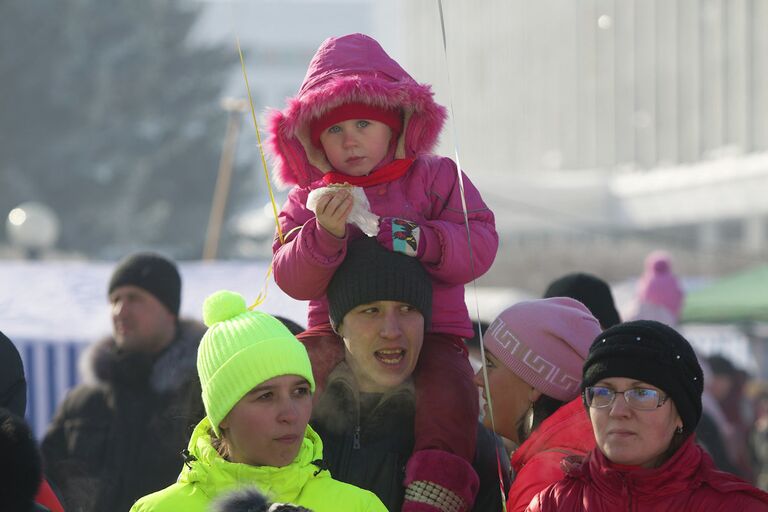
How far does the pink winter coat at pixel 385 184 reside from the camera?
3.49 meters

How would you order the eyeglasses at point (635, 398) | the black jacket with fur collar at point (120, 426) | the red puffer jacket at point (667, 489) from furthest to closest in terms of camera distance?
the black jacket with fur collar at point (120, 426), the eyeglasses at point (635, 398), the red puffer jacket at point (667, 489)

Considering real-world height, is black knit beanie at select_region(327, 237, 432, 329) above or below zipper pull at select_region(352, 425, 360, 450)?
above

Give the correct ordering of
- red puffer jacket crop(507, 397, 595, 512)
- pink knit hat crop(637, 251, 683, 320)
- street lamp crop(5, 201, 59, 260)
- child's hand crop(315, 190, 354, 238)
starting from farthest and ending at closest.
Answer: street lamp crop(5, 201, 59, 260)
pink knit hat crop(637, 251, 683, 320)
child's hand crop(315, 190, 354, 238)
red puffer jacket crop(507, 397, 595, 512)

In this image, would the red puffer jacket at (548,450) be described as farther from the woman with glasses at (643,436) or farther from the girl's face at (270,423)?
the girl's face at (270,423)

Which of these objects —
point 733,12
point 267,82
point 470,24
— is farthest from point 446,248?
point 267,82

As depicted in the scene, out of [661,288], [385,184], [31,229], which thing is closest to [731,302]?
[661,288]

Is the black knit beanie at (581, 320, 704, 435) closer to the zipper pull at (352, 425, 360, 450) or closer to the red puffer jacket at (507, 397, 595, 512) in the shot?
the red puffer jacket at (507, 397, 595, 512)

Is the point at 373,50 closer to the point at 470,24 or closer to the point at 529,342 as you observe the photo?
the point at 529,342

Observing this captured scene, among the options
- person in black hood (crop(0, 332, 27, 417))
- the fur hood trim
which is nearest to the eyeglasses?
person in black hood (crop(0, 332, 27, 417))

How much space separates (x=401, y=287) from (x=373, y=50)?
0.68m

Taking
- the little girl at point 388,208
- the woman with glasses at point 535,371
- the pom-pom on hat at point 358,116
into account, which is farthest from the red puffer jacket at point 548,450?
the pom-pom on hat at point 358,116

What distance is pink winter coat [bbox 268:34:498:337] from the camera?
3.49 metres

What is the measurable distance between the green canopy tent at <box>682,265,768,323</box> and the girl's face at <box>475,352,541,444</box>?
883 centimetres

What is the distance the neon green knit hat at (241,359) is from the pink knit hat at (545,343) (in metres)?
0.59
